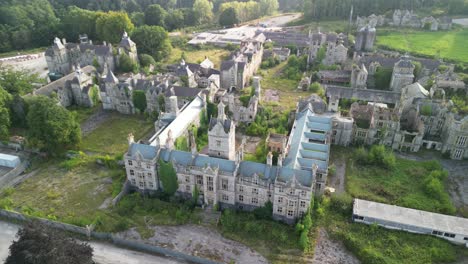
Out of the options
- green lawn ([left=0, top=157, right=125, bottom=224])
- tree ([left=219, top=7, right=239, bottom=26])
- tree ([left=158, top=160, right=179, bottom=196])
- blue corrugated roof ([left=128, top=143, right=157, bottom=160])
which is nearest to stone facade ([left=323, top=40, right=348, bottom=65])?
tree ([left=219, top=7, right=239, bottom=26])

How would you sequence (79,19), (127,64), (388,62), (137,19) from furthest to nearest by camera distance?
(137,19) → (79,19) → (127,64) → (388,62)

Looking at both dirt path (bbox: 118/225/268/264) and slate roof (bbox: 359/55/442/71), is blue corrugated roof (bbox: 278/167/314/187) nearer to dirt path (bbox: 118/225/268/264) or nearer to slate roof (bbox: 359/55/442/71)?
dirt path (bbox: 118/225/268/264)

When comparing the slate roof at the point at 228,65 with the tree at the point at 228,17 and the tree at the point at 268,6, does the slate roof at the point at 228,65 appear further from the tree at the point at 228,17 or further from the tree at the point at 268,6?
the tree at the point at 268,6

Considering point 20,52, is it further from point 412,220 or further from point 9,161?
point 412,220

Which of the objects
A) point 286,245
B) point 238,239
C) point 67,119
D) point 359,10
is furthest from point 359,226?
point 359,10

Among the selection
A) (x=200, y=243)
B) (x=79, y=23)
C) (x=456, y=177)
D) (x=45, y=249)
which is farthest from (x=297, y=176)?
(x=79, y=23)

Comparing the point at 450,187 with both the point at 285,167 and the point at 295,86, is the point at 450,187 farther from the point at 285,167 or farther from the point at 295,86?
the point at 295,86
